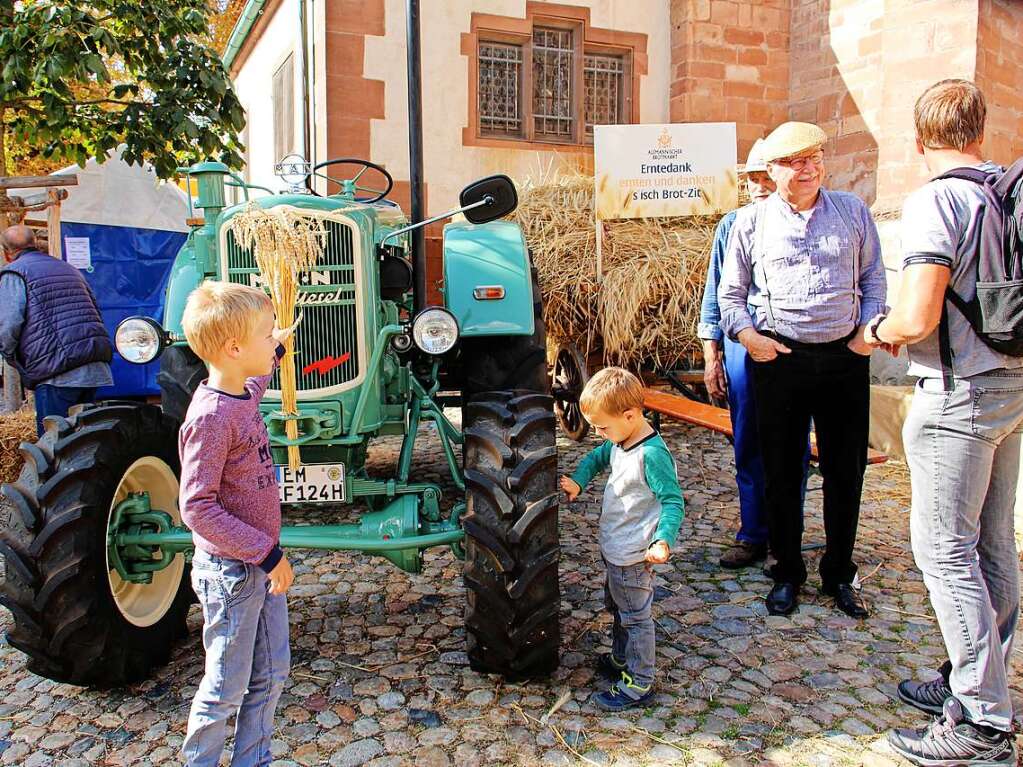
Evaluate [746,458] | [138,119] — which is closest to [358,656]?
[746,458]

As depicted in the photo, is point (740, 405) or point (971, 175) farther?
point (740, 405)

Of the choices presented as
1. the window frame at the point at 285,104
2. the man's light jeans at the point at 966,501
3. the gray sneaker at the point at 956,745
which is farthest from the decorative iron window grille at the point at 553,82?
the gray sneaker at the point at 956,745

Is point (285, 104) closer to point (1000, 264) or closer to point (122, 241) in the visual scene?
point (122, 241)

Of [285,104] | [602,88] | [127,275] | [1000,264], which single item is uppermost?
[285,104]

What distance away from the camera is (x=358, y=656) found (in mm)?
2979

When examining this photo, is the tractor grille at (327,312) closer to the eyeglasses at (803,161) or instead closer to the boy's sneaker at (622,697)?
the boy's sneaker at (622,697)

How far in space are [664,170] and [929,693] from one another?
434cm

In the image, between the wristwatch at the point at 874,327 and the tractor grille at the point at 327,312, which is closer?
the wristwatch at the point at 874,327

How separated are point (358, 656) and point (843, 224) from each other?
2367 mm

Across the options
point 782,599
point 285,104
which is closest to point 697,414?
point 782,599

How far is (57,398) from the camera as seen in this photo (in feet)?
16.4

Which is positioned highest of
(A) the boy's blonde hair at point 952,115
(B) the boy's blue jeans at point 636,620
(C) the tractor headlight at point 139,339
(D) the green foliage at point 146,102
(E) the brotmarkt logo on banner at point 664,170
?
(D) the green foliage at point 146,102

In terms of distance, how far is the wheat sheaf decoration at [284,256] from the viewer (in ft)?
8.97

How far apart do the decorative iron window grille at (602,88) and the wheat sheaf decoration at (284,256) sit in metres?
6.32
